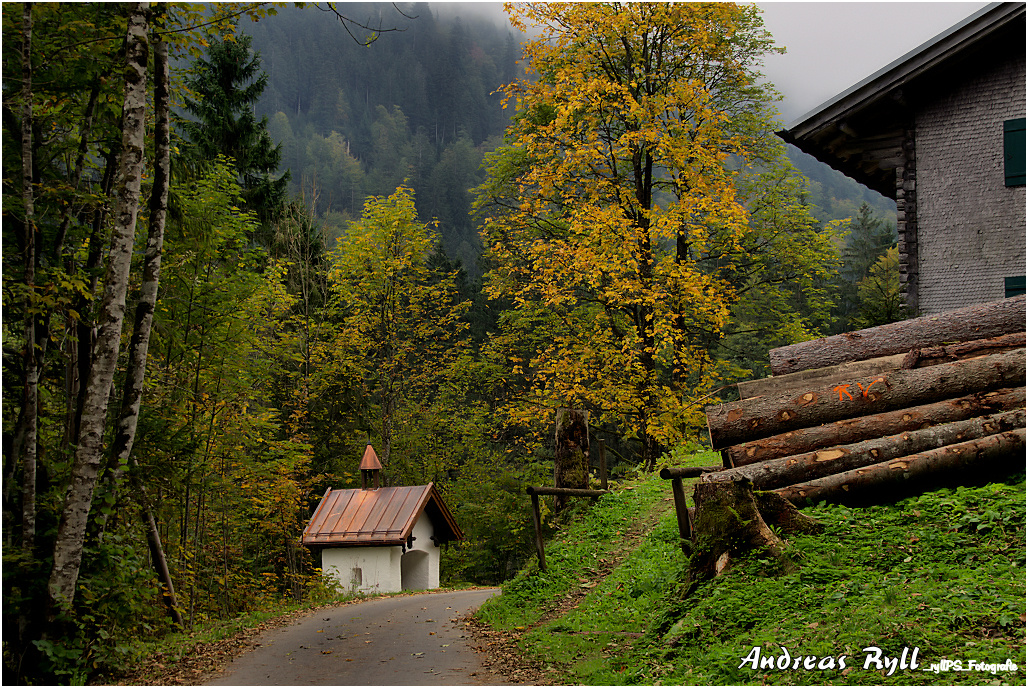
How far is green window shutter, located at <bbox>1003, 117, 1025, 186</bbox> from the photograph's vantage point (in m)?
12.3

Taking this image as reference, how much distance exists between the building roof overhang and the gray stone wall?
0.29m

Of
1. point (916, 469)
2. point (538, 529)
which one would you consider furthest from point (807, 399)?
point (538, 529)

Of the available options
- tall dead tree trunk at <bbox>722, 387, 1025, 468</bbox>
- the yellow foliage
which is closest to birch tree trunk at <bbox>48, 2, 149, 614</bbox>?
tall dead tree trunk at <bbox>722, 387, 1025, 468</bbox>

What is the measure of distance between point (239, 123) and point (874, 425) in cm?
2760

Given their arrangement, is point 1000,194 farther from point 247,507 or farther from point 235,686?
point 247,507

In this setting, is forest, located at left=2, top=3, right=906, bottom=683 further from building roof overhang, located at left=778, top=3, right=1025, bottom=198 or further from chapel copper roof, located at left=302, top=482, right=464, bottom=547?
building roof overhang, located at left=778, top=3, right=1025, bottom=198

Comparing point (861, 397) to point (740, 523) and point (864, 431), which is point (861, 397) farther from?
point (740, 523)

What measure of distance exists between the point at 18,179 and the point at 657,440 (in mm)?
12666

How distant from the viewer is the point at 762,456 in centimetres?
785

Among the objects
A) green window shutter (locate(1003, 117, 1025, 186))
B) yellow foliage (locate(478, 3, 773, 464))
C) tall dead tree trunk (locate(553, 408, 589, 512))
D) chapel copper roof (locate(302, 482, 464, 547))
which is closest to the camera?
green window shutter (locate(1003, 117, 1025, 186))

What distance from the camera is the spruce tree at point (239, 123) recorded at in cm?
2870

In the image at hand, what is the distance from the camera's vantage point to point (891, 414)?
757 cm

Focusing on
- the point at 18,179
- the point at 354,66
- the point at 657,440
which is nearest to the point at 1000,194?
the point at 657,440

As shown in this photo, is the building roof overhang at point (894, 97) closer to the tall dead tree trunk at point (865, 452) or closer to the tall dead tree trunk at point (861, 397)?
the tall dead tree trunk at point (861, 397)
